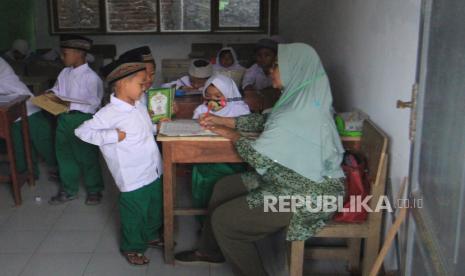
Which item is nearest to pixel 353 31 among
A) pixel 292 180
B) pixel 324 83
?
pixel 324 83

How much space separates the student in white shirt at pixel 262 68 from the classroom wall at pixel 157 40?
2883 mm

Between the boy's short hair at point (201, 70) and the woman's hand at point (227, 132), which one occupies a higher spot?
the boy's short hair at point (201, 70)

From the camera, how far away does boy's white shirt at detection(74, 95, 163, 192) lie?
2.67m

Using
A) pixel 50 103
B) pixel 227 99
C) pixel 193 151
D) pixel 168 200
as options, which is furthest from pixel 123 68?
pixel 50 103

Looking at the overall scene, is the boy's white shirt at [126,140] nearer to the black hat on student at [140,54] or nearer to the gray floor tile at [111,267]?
the black hat on student at [140,54]

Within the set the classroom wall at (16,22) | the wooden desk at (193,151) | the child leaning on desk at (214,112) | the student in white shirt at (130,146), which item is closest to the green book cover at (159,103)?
the student in white shirt at (130,146)

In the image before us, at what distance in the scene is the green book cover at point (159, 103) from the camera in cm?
291

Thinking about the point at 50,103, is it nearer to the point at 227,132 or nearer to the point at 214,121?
the point at 214,121

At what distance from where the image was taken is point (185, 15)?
7.71 metres

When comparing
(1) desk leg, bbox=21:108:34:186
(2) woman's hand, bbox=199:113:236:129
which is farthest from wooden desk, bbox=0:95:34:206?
(2) woman's hand, bbox=199:113:236:129

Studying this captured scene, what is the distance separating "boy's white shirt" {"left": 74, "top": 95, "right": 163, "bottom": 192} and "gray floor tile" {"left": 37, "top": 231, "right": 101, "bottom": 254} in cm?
57

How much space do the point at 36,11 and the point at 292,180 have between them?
21.7 ft

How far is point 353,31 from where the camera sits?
134 inches

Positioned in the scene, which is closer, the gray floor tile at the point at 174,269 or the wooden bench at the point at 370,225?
the wooden bench at the point at 370,225
